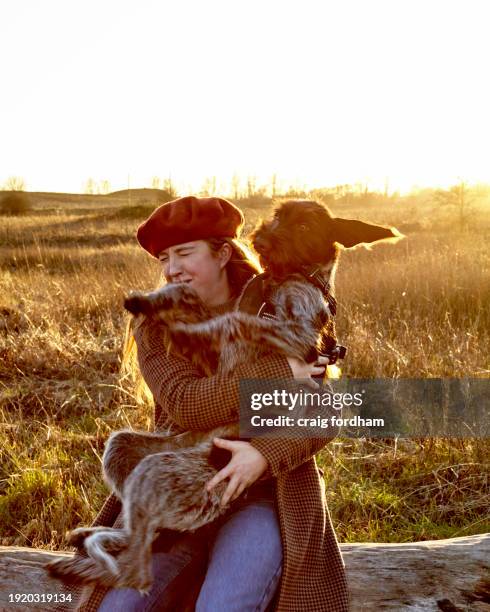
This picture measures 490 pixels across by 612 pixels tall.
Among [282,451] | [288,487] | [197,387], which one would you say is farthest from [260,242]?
[288,487]

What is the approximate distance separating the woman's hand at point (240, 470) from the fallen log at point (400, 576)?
3.26 ft

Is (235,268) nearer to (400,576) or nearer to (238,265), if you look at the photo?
(238,265)

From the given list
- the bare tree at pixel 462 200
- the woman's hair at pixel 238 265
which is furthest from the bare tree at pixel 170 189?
the woman's hair at pixel 238 265

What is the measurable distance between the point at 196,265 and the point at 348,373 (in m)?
3.74

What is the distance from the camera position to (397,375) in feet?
20.2

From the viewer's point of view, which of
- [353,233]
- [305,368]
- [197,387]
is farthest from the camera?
[353,233]

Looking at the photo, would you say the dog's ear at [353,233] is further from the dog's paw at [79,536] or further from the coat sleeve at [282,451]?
the dog's paw at [79,536]

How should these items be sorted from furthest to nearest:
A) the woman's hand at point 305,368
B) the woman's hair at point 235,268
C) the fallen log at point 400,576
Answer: the woman's hair at point 235,268 < the fallen log at point 400,576 < the woman's hand at point 305,368

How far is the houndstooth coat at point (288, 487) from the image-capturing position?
258cm

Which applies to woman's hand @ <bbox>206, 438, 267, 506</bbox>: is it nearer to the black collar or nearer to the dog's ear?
the black collar

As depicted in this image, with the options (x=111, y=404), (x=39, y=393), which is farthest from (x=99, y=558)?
(x=39, y=393)

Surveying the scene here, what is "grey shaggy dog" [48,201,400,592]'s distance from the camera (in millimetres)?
2439

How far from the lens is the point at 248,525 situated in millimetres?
2582

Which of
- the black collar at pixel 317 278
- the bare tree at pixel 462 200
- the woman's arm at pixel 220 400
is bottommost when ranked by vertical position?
the woman's arm at pixel 220 400
